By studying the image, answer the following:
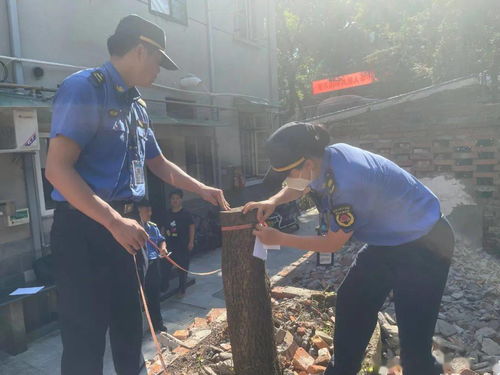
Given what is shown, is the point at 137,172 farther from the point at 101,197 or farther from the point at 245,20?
the point at 245,20

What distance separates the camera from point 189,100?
8.59 meters

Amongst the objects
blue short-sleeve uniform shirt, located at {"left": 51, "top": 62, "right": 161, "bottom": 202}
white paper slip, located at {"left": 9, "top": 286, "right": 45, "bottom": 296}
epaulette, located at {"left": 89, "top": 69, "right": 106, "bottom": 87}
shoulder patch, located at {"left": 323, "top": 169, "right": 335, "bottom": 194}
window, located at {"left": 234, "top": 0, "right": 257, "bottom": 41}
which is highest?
window, located at {"left": 234, "top": 0, "right": 257, "bottom": 41}

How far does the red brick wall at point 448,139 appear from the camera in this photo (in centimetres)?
572

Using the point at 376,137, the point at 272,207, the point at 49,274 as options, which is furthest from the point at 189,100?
the point at 272,207

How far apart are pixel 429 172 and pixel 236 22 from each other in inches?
252

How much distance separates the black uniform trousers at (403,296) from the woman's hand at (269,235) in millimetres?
548

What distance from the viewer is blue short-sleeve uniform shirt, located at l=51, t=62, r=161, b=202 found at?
69.3 inches

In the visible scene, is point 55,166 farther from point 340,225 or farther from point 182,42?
point 182,42

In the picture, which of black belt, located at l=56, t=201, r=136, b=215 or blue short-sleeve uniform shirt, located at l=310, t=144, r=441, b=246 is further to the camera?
blue short-sleeve uniform shirt, located at l=310, t=144, r=441, b=246

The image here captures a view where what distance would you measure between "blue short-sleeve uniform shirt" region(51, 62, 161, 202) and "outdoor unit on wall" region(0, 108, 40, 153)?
10.1 feet

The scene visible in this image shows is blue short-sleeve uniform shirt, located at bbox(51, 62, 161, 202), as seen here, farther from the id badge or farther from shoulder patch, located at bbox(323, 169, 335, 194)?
shoulder patch, located at bbox(323, 169, 335, 194)

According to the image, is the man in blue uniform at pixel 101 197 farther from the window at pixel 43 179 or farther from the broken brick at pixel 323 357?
the window at pixel 43 179

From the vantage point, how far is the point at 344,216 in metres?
2.01

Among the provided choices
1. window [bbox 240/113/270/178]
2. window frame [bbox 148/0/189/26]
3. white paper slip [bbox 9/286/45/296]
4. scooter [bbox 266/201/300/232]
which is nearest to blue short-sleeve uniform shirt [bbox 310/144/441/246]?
white paper slip [bbox 9/286/45/296]
